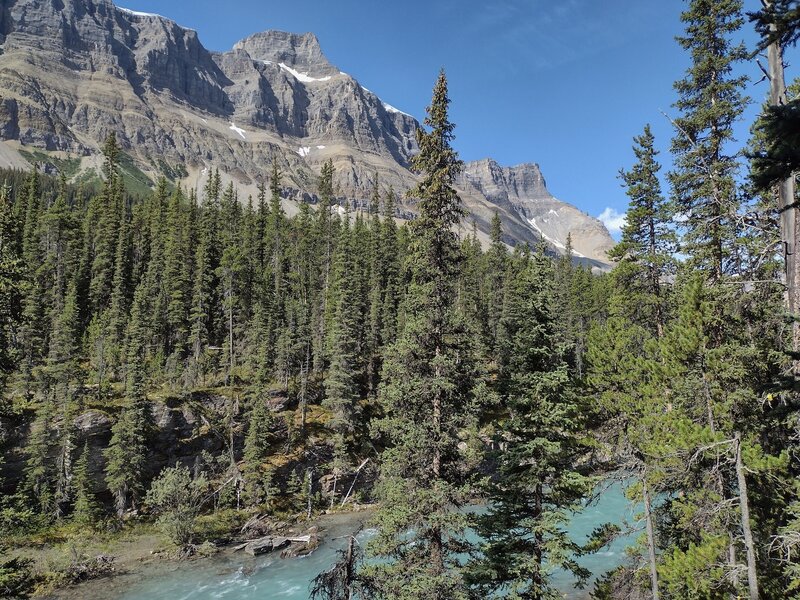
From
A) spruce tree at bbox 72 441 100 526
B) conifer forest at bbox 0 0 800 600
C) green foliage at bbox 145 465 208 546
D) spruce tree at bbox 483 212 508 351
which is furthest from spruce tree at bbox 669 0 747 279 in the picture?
spruce tree at bbox 483 212 508 351

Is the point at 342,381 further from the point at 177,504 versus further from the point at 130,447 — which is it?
the point at 130,447

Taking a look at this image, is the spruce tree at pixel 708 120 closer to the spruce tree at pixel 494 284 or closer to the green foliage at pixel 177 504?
the green foliage at pixel 177 504

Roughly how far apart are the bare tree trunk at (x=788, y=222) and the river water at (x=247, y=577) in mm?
21671

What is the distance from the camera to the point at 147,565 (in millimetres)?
32781

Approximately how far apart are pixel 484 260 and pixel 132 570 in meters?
79.5

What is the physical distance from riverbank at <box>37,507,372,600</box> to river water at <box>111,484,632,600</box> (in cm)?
6

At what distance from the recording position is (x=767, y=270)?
1170cm

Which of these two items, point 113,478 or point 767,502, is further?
point 113,478

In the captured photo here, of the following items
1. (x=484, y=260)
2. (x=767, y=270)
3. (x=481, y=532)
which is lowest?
(x=481, y=532)

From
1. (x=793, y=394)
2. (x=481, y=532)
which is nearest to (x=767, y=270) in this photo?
(x=793, y=394)

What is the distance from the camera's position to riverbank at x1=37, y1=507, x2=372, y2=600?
28484 mm

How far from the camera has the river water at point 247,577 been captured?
27938 millimetres

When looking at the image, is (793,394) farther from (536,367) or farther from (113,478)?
(113,478)

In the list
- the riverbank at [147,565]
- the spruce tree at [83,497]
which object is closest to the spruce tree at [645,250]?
the riverbank at [147,565]
